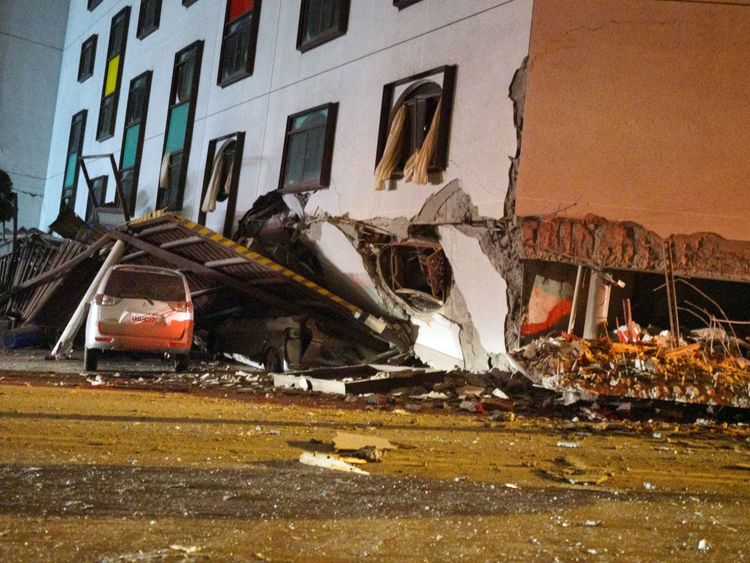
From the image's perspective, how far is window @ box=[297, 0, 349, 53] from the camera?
1561 cm

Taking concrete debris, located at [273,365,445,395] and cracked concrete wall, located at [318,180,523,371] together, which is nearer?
concrete debris, located at [273,365,445,395]

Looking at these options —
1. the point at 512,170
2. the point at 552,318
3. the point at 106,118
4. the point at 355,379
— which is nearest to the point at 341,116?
the point at 512,170

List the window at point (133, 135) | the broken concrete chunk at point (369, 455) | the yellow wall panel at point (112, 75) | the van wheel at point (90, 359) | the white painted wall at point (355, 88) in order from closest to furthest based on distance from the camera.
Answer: the broken concrete chunk at point (369, 455) → the white painted wall at point (355, 88) → the van wheel at point (90, 359) → the window at point (133, 135) → the yellow wall panel at point (112, 75)

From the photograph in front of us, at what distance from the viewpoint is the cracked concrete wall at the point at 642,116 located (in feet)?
36.8

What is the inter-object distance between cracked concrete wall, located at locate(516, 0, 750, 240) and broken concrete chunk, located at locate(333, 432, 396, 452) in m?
5.52

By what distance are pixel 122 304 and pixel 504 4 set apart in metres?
7.51

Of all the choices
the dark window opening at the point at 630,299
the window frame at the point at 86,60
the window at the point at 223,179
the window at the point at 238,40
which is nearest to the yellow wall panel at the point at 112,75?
the window frame at the point at 86,60

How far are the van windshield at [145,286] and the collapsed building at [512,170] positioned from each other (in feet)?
9.62

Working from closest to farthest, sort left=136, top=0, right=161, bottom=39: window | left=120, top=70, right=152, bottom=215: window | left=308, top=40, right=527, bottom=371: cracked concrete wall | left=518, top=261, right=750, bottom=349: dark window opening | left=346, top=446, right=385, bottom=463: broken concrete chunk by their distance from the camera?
left=346, top=446, right=385, bottom=463: broken concrete chunk
left=518, top=261, right=750, bottom=349: dark window opening
left=308, top=40, right=527, bottom=371: cracked concrete wall
left=120, top=70, right=152, bottom=215: window
left=136, top=0, right=161, bottom=39: window

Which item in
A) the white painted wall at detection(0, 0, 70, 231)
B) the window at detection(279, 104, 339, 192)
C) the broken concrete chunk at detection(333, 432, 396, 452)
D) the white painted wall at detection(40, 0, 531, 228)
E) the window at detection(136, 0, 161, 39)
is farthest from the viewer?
the white painted wall at detection(0, 0, 70, 231)

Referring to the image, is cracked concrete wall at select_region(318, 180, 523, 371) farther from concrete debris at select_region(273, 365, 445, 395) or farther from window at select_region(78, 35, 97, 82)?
window at select_region(78, 35, 97, 82)

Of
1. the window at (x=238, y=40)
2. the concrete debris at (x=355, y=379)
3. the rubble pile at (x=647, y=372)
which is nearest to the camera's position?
the rubble pile at (x=647, y=372)

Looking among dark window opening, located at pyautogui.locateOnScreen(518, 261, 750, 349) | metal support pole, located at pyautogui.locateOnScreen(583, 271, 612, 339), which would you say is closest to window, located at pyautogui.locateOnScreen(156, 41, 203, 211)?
dark window opening, located at pyautogui.locateOnScreen(518, 261, 750, 349)

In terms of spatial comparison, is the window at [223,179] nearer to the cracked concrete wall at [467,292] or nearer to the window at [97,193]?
the cracked concrete wall at [467,292]
